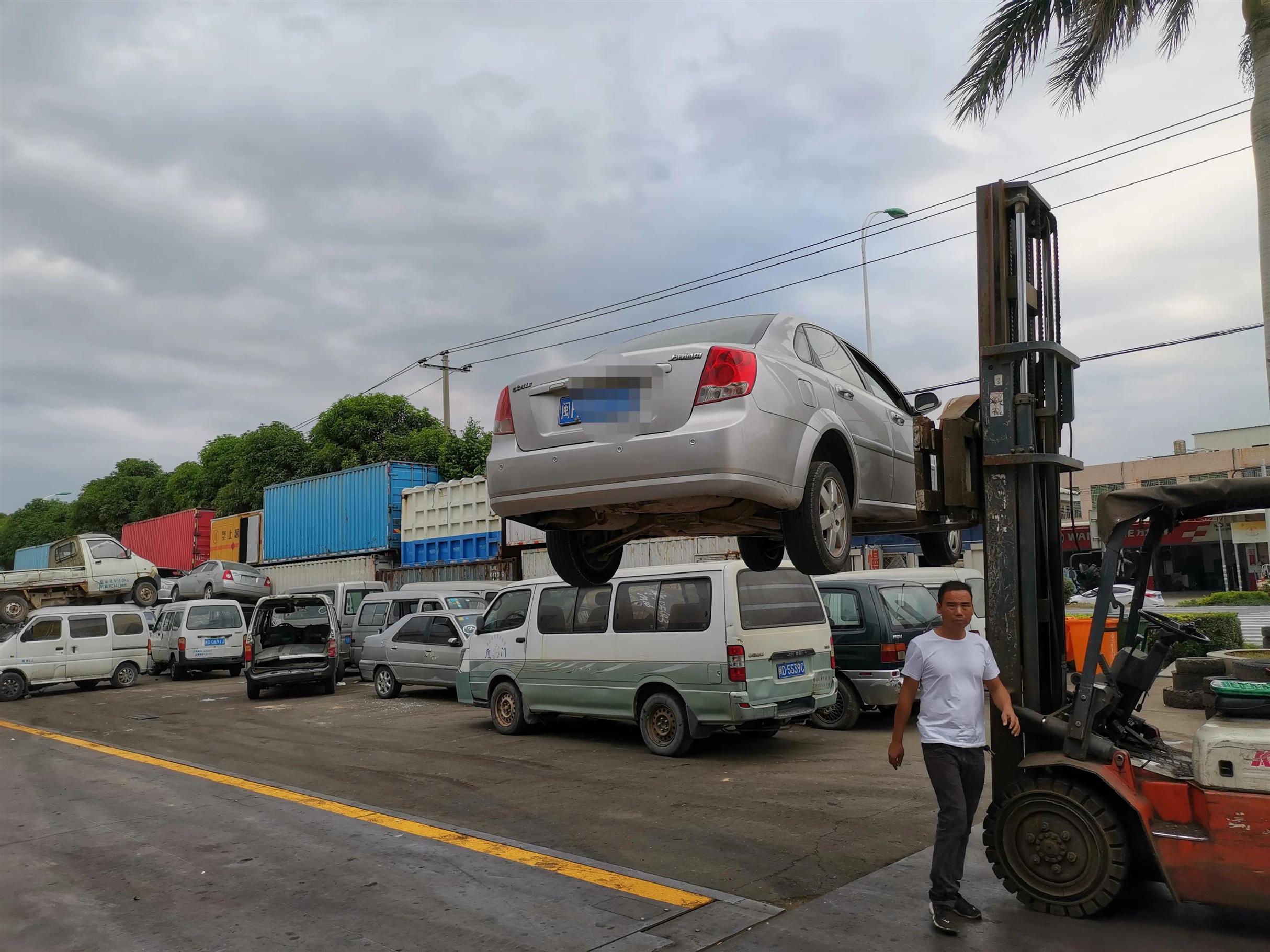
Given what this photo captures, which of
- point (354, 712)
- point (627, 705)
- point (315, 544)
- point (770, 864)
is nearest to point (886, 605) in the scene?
point (627, 705)

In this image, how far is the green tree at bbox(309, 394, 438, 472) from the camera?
1446 inches

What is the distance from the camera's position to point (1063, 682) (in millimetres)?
5355

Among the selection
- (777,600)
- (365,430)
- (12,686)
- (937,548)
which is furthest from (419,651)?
(365,430)

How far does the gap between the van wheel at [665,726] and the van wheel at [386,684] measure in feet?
21.8

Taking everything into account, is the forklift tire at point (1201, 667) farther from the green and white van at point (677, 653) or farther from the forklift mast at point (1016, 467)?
the forklift mast at point (1016, 467)

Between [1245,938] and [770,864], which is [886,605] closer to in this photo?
[770,864]

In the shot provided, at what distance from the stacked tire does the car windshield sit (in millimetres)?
8209

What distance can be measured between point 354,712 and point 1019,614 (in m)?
10.7

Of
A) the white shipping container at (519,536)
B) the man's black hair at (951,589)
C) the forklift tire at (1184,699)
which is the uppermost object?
the white shipping container at (519,536)

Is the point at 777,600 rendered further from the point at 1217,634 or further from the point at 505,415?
the point at 1217,634

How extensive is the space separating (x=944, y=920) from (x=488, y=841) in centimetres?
303

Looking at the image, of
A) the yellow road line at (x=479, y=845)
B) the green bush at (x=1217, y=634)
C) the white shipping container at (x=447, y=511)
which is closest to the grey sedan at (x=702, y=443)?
the yellow road line at (x=479, y=845)

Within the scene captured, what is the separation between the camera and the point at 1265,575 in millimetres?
33250

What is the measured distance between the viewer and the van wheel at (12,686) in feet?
55.6
